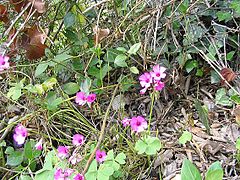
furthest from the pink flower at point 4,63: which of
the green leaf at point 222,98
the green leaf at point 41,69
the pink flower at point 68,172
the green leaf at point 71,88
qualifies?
the green leaf at point 222,98

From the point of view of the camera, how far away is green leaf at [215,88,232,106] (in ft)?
4.88

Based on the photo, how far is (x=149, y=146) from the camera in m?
1.28

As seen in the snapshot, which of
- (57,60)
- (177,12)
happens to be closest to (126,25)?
(177,12)

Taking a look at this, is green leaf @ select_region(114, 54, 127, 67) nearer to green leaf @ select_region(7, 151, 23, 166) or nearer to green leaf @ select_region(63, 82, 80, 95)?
green leaf @ select_region(63, 82, 80, 95)

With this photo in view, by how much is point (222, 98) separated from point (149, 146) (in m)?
0.36

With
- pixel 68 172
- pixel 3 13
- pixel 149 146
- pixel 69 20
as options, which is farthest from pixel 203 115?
pixel 3 13

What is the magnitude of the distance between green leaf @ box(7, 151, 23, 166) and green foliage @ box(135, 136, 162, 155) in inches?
15.7

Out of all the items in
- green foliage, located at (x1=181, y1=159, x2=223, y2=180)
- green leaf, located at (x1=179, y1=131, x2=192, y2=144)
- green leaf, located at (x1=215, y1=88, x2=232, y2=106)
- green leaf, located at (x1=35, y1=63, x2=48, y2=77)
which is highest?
green leaf, located at (x1=35, y1=63, x2=48, y2=77)

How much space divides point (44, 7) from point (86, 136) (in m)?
0.43

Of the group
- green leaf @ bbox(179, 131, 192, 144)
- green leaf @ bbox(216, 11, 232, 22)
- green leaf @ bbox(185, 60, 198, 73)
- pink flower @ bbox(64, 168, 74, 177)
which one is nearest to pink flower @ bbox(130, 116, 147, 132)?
green leaf @ bbox(179, 131, 192, 144)

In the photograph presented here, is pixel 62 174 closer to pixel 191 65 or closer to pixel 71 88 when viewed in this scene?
pixel 71 88

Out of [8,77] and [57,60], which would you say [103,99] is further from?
[8,77]

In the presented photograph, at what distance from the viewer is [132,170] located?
1.39 m

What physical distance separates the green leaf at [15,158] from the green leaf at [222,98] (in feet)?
2.19
